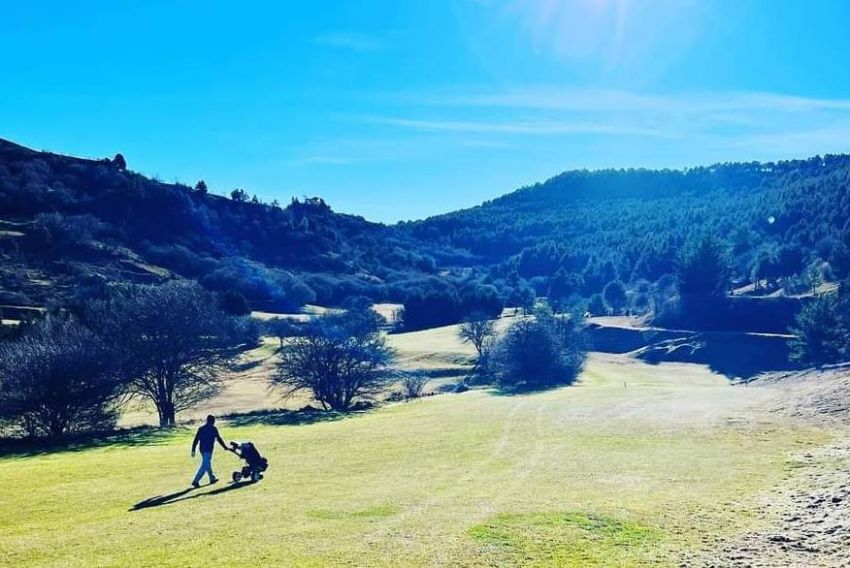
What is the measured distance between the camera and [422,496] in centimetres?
2280

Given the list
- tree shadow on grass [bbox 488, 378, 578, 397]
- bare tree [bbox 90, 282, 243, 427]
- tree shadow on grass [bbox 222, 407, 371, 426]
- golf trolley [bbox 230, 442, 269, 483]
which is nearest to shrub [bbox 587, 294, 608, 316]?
tree shadow on grass [bbox 488, 378, 578, 397]

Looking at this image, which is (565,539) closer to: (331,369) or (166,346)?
(166,346)

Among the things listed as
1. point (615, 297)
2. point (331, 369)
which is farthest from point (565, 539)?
point (615, 297)

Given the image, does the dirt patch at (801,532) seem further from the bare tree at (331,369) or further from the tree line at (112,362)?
the bare tree at (331,369)

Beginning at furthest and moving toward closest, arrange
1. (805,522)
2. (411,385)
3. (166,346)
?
(411,385) → (166,346) → (805,522)

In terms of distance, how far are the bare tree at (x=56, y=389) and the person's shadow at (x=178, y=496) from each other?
25.8 meters

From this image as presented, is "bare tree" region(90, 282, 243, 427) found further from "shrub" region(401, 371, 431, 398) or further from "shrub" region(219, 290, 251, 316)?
"shrub" region(219, 290, 251, 316)

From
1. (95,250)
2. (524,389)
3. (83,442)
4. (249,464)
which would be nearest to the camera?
(249,464)

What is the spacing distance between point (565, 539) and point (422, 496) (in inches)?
262

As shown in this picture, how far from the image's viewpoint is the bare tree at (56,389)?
145ft

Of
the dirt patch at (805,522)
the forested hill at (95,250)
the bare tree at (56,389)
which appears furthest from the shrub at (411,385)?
the forested hill at (95,250)

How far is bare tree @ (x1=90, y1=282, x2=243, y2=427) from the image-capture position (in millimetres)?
55969

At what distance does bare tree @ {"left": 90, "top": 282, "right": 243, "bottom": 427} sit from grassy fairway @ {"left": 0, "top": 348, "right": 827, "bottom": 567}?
53.6 feet

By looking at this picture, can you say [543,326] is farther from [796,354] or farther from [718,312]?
→ [718,312]
